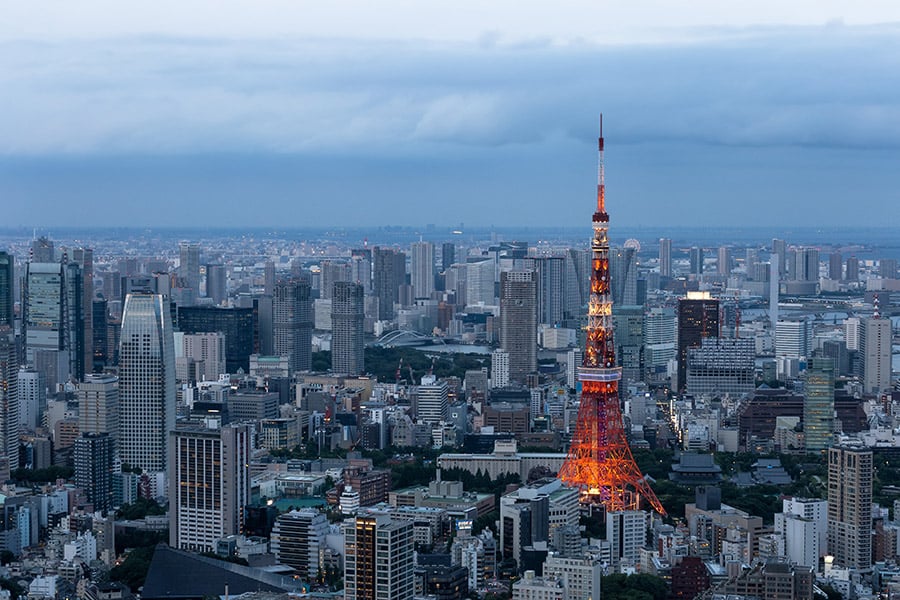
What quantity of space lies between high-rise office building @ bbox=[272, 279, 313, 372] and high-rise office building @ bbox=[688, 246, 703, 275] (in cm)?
2096

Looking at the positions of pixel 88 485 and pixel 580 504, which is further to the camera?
pixel 88 485

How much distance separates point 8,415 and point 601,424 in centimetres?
785

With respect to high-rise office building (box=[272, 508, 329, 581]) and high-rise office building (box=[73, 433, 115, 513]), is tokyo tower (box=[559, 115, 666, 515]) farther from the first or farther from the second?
high-rise office building (box=[73, 433, 115, 513])

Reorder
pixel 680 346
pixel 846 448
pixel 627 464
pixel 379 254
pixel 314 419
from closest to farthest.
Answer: pixel 846 448
pixel 627 464
pixel 314 419
pixel 680 346
pixel 379 254

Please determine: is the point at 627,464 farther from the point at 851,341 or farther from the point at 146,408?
the point at 851,341

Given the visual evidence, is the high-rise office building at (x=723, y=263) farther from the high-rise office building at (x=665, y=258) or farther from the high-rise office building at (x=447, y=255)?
the high-rise office building at (x=447, y=255)

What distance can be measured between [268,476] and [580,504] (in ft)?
14.3

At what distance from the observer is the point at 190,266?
4528cm

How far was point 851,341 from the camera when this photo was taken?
33.5m

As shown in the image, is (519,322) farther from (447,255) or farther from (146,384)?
(447,255)

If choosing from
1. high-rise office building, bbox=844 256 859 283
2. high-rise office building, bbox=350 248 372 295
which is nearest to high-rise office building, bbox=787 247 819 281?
high-rise office building, bbox=844 256 859 283

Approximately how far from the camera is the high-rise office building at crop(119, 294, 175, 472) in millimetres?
20859

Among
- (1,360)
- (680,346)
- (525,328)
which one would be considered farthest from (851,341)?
(1,360)

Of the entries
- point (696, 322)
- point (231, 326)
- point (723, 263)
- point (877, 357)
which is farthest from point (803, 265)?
point (231, 326)
